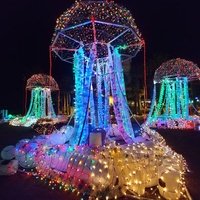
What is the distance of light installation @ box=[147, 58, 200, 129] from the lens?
17.2m

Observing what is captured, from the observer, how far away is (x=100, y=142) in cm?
759

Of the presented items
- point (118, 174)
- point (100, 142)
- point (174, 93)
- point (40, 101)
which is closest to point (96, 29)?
point (100, 142)

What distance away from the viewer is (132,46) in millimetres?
9336

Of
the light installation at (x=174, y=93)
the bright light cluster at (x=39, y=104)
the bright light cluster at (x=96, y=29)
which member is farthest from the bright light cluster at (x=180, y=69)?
the bright light cluster at (x=39, y=104)

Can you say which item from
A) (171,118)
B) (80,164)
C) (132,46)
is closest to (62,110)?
(171,118)

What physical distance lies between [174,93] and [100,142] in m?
12.5

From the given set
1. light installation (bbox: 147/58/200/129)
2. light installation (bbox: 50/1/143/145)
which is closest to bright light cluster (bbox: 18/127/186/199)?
light installation (bbox: 50/1/143/145)

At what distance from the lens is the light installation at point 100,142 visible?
18.3ft

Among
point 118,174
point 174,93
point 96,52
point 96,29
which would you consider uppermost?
point 96,29

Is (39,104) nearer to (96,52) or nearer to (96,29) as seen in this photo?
(96,52)

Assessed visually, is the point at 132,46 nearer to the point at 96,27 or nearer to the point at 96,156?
the point at 96,27

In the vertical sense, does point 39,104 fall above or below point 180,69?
below

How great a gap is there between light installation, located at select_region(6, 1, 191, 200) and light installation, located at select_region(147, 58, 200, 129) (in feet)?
25.2

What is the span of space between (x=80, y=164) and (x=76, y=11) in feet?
13.3
